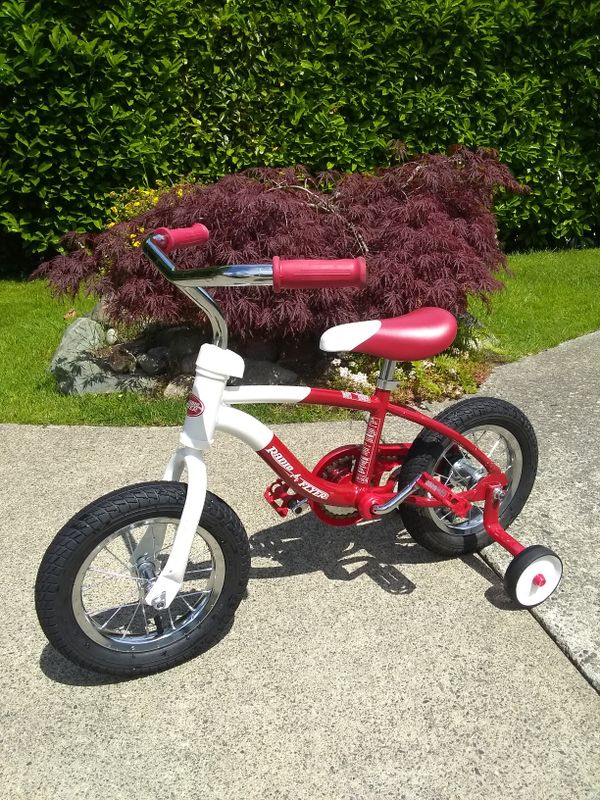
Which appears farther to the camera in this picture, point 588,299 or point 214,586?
point 588,299

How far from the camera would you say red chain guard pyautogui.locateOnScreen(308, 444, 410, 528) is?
2416 millimetres

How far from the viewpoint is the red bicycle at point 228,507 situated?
194 cm

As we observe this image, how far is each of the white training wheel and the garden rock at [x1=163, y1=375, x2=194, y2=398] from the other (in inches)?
93.1

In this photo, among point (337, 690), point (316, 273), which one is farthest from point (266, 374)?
point (316, 273)

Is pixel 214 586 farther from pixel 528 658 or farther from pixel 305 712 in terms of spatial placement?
pixel 528 658

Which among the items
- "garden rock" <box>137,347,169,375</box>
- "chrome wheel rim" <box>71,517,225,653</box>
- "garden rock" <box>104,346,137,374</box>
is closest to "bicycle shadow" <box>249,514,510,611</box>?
"chrome wheel rim" <box>71,517,225,653</box>

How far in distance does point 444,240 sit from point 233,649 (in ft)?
8.53

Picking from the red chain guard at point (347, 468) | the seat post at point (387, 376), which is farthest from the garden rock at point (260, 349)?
the seat post at point (387, 376)

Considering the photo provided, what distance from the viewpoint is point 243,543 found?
215 cm

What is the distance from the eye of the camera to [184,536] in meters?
1.97

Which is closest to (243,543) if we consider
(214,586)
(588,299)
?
(214,586)

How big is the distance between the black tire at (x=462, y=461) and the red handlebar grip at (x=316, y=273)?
91cm

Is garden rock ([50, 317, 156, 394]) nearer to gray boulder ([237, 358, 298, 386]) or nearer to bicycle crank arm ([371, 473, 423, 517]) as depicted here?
gray boulder ([237, 358, 298, 386])

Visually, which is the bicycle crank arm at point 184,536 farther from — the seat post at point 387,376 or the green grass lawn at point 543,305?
the green grass lawn at point 543,305
